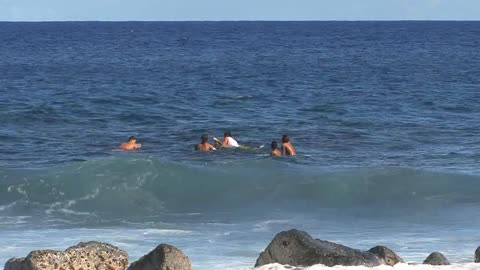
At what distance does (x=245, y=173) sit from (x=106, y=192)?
3265 millimetres

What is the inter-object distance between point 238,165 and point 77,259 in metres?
11.3

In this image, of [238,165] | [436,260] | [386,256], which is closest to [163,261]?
[386,256]

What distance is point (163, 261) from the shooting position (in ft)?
37.7

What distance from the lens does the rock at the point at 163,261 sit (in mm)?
11484

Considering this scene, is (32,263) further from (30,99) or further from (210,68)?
(210,68)

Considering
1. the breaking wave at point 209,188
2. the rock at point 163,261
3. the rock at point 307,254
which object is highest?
the breaking wave at point 209,188

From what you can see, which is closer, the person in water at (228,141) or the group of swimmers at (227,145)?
the group of swimmers at (227,145)

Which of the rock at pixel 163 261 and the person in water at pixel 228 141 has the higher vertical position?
the person in water at pixel 228 141

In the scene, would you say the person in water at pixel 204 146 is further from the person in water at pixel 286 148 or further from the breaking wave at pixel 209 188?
the person in water at pixel 286 148

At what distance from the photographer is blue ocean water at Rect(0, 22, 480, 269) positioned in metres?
16.7

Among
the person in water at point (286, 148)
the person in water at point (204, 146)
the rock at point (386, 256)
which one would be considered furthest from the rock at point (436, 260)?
the person in water at point (204, 146)

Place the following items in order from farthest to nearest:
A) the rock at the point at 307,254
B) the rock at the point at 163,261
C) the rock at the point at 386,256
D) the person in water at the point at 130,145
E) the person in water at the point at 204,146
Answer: the person in water at the point at 130,145
the person in water at the point at 204,146
the rock at the point at 386,256
the rock at the point at 307,254
the rock at the point at 163,261

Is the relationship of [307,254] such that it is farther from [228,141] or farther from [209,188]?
[228,141]

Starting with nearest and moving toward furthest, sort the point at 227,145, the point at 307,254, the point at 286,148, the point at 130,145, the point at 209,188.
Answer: the point at 307,254 → the point at 209,188 → the point at 286,148 → the point at 130,145 → the point at 227,145
